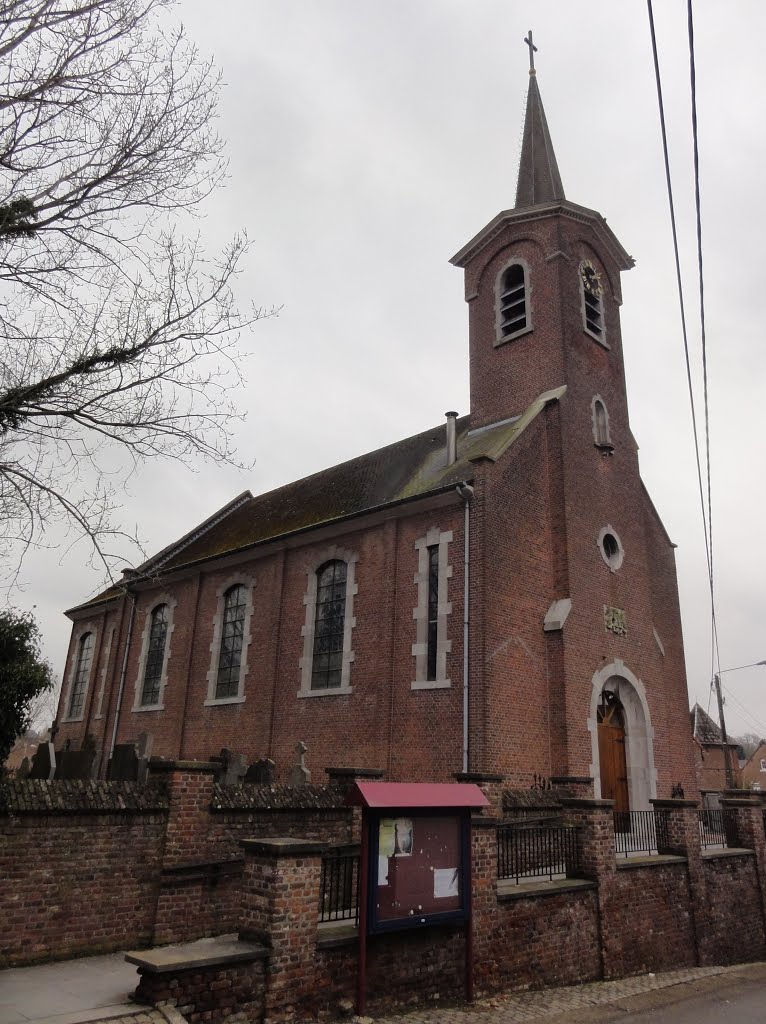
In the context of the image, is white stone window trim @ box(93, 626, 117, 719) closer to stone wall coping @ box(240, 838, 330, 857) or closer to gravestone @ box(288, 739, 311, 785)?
gravestone @ box(288, 739, 311, 785)

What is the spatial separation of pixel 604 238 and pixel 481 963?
19530 millimetres

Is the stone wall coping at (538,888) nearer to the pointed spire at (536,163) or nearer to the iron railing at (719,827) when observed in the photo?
the iron railing at (719,827)

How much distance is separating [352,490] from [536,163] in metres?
12.5

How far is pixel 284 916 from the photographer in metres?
7.02

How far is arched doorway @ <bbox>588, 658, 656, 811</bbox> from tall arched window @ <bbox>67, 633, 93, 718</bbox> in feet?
63.5

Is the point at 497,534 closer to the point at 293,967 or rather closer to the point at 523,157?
the point at 293,967

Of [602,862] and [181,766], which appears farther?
[602,862]

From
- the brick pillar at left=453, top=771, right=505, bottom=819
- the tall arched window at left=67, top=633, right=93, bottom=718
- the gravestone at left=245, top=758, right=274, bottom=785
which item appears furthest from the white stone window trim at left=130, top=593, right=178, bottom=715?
the brick pillar at left=453, top=771, right=505, bottom=819

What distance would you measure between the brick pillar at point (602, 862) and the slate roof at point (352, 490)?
23.9 ft

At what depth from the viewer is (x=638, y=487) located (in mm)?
20797

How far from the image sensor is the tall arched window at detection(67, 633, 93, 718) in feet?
92.9

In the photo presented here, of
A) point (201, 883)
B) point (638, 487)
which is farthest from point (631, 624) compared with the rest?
point (201, 883)

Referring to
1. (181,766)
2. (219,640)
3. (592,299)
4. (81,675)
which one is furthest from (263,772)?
(81,675)

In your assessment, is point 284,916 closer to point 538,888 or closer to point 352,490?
point 538,888
